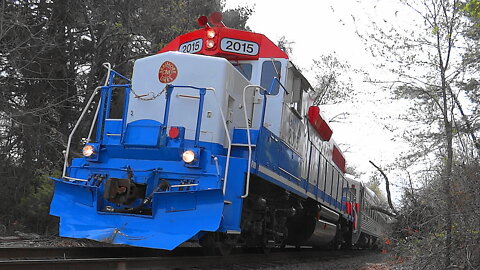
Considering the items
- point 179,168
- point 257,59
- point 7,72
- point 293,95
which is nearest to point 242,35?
point 257,59

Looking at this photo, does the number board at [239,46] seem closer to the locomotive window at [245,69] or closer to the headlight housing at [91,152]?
the locomotive window at [245,69]

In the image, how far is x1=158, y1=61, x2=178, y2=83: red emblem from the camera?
21.7 ft

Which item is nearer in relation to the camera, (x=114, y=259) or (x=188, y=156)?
(x=114, y=259)

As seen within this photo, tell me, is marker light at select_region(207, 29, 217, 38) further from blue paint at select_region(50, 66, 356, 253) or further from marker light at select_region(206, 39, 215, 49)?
blue paint at select_region(50, 66, 356, 253)

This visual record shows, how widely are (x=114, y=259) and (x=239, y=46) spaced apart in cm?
381

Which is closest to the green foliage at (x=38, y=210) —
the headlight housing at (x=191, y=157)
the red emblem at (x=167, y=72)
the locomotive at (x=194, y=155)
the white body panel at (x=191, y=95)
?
the locomotive at (x=194, y=155)

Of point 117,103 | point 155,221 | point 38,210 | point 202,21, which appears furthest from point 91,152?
point 38,210

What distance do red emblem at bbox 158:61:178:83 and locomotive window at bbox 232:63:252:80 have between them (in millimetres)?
1405

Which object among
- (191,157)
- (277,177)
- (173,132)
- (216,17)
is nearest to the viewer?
(191,157)

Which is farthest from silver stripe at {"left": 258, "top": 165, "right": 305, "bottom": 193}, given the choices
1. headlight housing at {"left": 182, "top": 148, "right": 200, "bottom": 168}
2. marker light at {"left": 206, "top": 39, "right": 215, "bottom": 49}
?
marker light at {"left": 206, "top": 39, "right": 215, "bottom": 49}

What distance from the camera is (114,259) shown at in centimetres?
541

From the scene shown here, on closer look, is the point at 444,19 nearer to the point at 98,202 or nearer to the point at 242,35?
the point at 242,35

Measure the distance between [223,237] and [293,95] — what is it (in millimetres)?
2739

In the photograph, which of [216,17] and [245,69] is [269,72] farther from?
[216,17]
